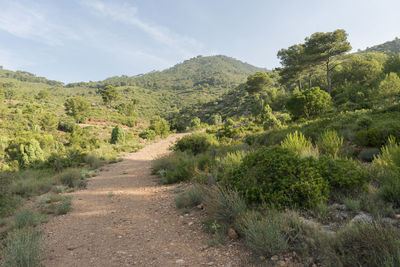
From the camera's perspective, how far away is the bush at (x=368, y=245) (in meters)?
1.65

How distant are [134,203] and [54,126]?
31.9 meters

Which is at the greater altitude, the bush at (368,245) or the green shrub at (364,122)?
the green shrub at (364,122)

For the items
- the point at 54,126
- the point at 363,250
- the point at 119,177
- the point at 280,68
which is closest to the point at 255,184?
the point at 363,250

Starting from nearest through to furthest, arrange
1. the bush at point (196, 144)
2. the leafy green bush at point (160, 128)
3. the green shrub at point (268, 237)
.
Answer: the green shrub at point (268, 237), the bush at point (196, 144), the leafy green bush at point (160, 128)

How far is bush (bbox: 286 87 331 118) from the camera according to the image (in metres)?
13.0

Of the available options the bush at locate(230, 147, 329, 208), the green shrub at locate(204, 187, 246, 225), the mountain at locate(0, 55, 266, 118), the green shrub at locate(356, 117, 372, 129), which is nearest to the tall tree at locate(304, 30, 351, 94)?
the green shrub at locate(356, 117, 372, 129)

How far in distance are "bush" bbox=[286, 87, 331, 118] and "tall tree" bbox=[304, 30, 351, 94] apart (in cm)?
1167

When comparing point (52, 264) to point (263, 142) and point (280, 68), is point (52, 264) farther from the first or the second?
point (280, 68)

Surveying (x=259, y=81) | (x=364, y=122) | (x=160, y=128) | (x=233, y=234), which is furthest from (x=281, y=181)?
(x=259, y=81)

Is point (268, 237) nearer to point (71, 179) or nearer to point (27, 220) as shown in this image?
point (27, 220)

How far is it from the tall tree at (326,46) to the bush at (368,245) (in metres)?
25.2

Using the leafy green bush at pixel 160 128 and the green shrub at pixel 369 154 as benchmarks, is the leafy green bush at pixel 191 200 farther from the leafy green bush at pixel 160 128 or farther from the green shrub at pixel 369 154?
the leafy green bush at pixel 160 128

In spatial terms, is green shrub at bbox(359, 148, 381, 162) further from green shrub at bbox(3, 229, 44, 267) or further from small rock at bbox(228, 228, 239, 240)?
green shrub at bbox(3, 229, 44, 267)

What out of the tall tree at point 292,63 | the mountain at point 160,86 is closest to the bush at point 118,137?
the tall tree at point 292,63
